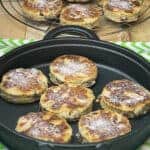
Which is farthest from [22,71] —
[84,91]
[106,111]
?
[106,111]

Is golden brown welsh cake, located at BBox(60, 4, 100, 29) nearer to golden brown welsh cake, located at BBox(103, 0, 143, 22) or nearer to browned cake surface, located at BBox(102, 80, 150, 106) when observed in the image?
golden brown welsh cake, located at BBox(103, 0, 143, 22)

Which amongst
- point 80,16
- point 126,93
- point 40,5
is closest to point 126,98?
point 126,93

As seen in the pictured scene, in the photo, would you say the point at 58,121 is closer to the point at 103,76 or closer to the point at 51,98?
the point at 51,98

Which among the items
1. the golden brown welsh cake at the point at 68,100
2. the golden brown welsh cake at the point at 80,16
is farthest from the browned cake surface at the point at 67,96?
the golden brown welsh cake at the point at 80,16

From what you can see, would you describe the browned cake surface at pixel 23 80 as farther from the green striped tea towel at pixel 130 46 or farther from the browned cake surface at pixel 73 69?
the green striped tea towel at pixel 130 46

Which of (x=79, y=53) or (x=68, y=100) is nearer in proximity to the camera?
(x=68, y=100)

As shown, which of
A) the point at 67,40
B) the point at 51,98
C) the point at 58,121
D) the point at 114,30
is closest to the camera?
the point at 58,121

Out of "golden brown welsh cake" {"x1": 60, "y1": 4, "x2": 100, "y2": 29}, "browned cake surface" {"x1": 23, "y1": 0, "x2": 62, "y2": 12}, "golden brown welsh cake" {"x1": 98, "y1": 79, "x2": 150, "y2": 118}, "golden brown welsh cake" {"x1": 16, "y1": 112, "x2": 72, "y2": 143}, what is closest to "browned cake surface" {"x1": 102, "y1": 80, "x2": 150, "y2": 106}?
"golden brown welsh cake" {"x1": 98, "y1": 79, "x2": 150, "y2": 118}

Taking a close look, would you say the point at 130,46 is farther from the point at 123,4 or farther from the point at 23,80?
the point at 23,80
